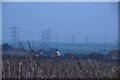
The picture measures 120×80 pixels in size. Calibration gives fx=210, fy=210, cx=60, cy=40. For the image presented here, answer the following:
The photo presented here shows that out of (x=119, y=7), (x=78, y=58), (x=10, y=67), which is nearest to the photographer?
(x=119, y=7)

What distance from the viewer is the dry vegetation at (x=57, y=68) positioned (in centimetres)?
268

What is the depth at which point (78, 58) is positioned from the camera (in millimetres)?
2662

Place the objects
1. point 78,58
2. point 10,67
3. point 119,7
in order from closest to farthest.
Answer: point 119,7 → point 78,58 → point 10,67

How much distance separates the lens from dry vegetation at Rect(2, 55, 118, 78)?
268cm

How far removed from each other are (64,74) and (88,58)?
0.41 m

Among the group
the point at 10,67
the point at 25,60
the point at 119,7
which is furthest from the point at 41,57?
the point at 119,7

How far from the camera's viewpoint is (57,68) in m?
2.78

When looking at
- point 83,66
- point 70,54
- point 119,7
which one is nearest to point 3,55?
point 70,54

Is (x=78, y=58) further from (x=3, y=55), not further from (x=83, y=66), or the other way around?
(x=3, y=55)

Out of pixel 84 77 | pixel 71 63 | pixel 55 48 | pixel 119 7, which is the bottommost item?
pixel 84 77

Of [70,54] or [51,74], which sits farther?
[51,74]

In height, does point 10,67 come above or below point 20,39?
below

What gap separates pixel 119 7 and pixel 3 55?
1.59m

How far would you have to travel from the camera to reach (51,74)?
2803 millimetres
